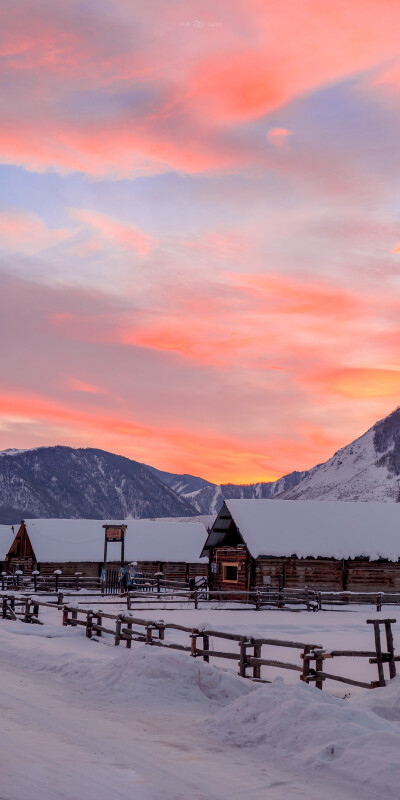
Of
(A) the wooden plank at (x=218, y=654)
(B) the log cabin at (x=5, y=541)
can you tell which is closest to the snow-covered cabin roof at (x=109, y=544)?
(B) the log cabin at (x=5, y=541)

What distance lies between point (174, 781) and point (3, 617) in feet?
73.2

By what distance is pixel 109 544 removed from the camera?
197 ft

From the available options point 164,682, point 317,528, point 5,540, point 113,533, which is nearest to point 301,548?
point 317,528

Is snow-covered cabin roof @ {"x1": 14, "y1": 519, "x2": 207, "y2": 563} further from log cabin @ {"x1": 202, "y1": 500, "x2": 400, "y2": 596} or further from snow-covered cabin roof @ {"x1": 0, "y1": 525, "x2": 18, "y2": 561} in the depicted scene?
snow-covered cabin roof @ {"x1": 0, "y1": 525, "x2": 18, "y2": 561}

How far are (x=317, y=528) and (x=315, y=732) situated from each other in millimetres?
36049

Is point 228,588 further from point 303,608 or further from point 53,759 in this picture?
point 53,759

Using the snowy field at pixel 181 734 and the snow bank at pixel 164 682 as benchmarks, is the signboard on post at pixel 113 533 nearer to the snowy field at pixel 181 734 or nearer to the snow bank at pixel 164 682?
the snowy field at pixel 181 734

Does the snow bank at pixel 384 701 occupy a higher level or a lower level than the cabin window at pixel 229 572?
lower

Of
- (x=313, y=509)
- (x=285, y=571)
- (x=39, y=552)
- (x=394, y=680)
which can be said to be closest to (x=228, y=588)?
(x=285, y=571)

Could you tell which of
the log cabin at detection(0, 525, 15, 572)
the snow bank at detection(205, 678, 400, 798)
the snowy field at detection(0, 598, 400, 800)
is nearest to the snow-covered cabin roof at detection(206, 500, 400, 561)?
the snowy field at detection(0, 598, 400, 800)

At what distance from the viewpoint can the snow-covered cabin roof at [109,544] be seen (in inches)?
2227

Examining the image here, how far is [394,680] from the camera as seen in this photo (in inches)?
553

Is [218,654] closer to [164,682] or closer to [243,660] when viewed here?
[243,660]

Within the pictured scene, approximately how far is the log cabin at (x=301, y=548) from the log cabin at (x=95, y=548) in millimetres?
12511
